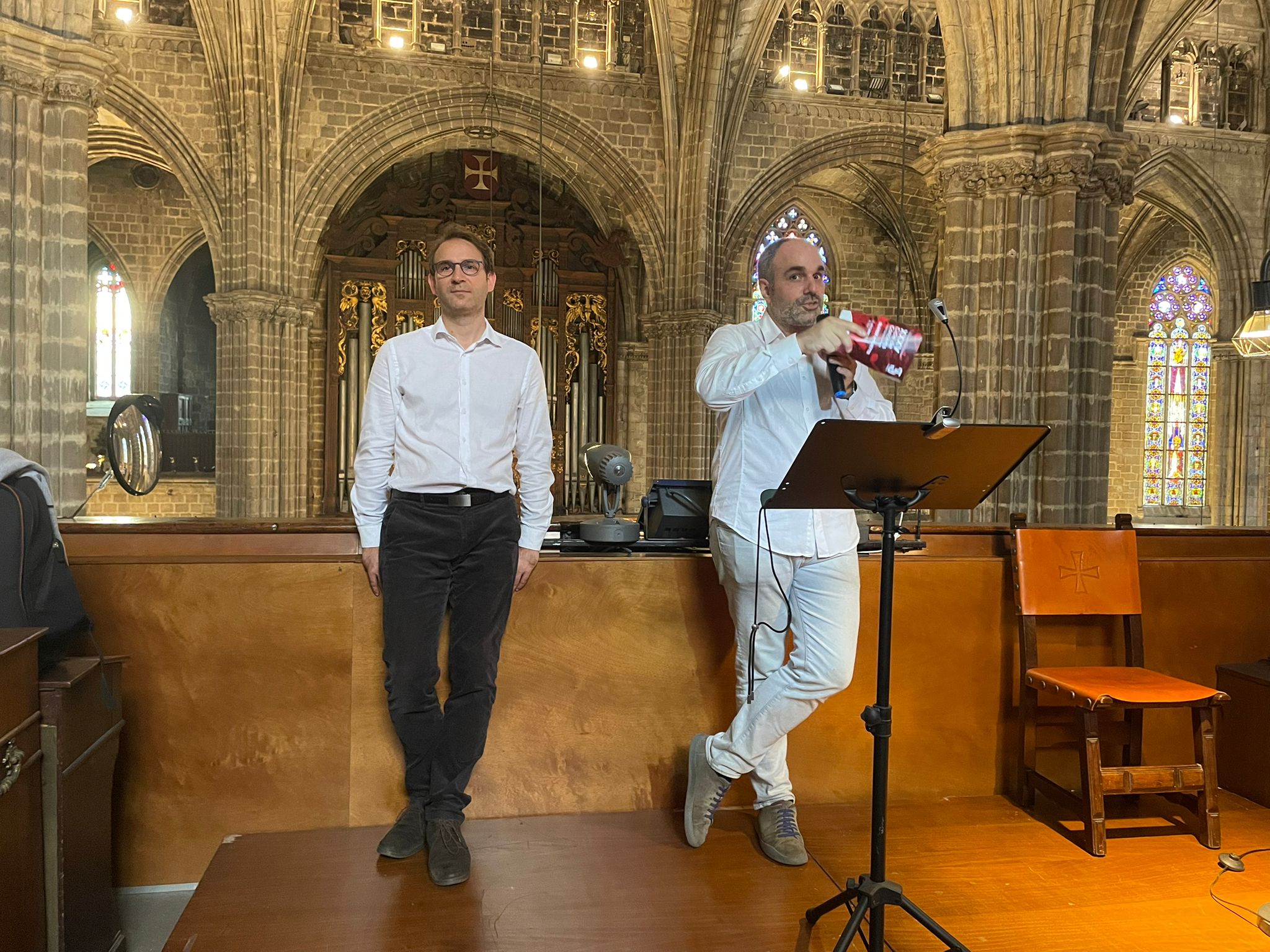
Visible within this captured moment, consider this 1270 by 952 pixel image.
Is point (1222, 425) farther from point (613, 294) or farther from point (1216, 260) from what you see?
point (613, 294)

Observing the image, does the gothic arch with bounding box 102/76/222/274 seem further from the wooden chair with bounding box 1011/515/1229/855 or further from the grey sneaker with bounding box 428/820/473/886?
the wooden chair with bounding box 1011/515/1229/855

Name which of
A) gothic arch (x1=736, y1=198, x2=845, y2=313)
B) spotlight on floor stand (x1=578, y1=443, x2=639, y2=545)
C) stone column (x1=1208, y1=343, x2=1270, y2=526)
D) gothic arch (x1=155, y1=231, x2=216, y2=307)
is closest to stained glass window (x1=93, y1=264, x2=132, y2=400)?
gothic arch (x1=155, y1=231, x2=216, y2=307)

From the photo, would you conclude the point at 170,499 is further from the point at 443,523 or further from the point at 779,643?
the point at 779,643

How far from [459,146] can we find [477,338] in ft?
43.1

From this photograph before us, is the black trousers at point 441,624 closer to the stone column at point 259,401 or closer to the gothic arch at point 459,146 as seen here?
the stone column at point 259,401

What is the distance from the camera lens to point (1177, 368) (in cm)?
1877

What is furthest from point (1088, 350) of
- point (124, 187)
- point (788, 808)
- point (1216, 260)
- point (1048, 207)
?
point (124, 187)

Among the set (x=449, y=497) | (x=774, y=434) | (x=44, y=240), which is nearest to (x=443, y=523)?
(x=449, y=497)

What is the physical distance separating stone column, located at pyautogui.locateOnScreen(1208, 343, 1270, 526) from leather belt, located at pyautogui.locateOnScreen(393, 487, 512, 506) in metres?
16.2

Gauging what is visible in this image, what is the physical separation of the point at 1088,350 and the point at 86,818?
282 inches

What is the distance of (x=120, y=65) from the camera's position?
12602 mm

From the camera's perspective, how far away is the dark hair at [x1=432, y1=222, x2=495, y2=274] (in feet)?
8.49

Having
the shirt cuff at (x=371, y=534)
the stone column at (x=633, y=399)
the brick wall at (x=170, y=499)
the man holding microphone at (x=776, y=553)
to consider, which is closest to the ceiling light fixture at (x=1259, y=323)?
the man holding microphone at (x=776, y=553)

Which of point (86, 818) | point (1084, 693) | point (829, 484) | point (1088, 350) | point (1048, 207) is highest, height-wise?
point (1048, 207)
